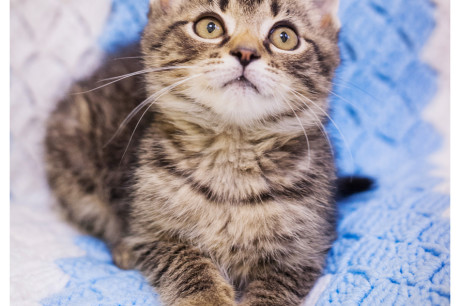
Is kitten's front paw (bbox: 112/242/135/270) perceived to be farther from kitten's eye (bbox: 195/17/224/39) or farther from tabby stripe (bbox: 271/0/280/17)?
tabby stripe (bbox: 271/0/280/17)

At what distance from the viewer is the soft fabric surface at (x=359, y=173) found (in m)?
0.97

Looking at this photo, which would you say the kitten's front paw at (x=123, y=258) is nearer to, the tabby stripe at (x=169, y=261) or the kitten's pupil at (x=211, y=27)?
the tabby stripe at (x=169, y=261)

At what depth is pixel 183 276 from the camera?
37.4 inches

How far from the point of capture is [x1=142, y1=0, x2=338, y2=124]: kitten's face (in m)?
0.88

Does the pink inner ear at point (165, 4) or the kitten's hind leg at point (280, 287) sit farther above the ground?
the pink inner ear at point (165, 4)

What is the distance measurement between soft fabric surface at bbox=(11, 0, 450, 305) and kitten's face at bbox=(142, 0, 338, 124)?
0.13 meters

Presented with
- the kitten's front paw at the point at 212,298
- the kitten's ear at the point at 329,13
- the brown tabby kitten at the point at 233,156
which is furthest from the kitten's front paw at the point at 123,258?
the kitten's ear at the point at 329,13

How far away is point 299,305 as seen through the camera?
95 cm

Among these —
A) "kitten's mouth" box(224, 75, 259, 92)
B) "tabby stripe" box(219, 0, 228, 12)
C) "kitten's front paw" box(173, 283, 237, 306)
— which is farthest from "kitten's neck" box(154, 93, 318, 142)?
"kitten's front paw" box(173, 283, 237, 306)

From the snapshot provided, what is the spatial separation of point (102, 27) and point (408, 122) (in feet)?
4.03

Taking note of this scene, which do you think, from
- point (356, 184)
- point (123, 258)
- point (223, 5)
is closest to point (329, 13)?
point (223, 5)

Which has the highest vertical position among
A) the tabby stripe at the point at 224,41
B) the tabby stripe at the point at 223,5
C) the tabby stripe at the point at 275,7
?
the tabby stripe at the point at 275,7

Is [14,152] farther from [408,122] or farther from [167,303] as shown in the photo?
[408,122]

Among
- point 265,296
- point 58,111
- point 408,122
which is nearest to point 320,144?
point 265,296
